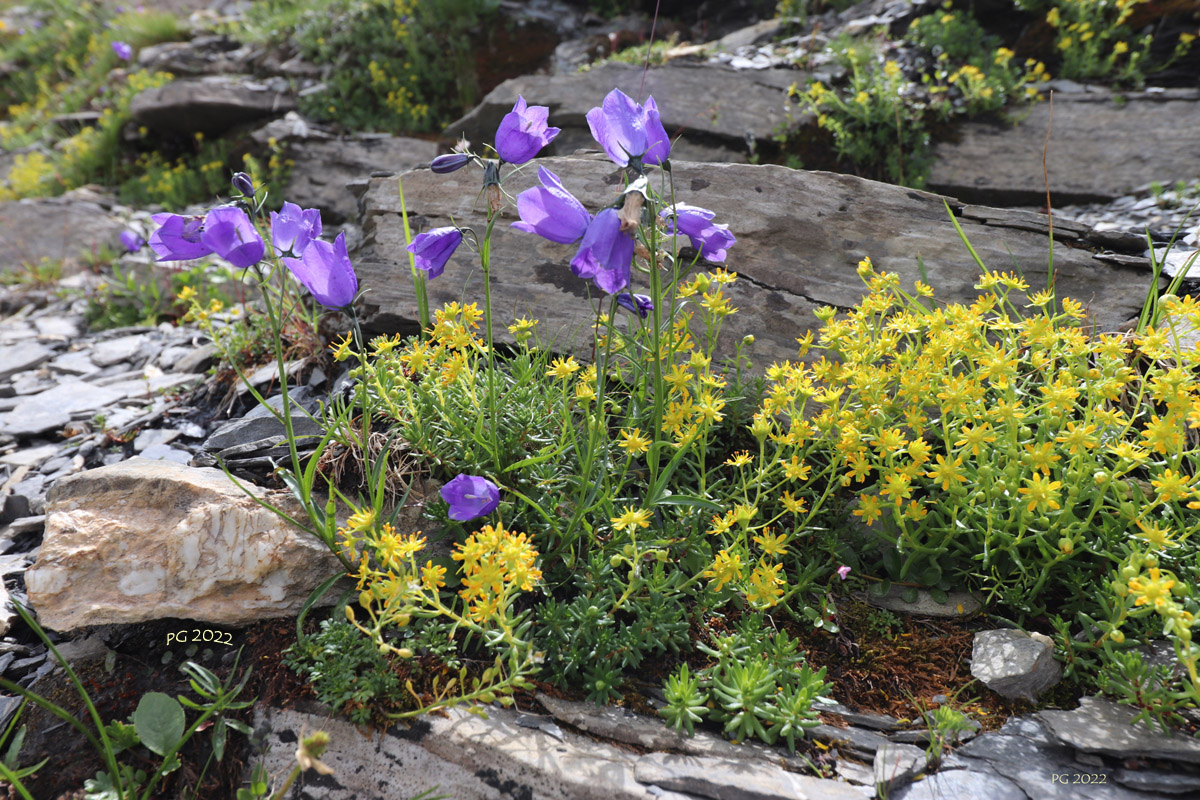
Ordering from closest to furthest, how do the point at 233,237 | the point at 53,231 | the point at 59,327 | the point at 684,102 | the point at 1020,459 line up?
the point at 233,237 → the point at 1020,459 → the point at 59,327 → the point at 684,102 → the point at 53,231

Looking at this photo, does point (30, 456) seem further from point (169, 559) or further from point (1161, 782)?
point (1161, 782)

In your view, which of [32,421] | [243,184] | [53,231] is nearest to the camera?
[243,184]

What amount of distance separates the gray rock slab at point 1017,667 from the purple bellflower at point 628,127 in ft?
6.64

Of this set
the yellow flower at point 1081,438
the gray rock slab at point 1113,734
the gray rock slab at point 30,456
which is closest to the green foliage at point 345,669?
the gray rock slab at point 1113,734

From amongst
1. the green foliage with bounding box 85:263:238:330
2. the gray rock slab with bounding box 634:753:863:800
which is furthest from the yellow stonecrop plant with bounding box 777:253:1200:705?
the green foliage with bounding box 85:263:238:330

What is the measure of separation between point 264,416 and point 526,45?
7924 millimetres

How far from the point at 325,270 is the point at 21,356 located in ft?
16.0

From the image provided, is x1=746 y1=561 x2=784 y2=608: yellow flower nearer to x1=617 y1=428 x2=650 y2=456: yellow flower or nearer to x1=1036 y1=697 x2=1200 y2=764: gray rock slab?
x1=617 y1=428 x2=650 y2=456: yellow flower

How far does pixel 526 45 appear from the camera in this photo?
9.55 m

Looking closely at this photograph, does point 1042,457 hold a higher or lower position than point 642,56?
lower

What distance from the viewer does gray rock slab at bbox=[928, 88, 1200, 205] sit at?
17.4 ft

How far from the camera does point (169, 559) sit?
2.47 m

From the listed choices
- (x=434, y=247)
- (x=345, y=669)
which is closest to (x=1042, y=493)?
(x=434, y=247)

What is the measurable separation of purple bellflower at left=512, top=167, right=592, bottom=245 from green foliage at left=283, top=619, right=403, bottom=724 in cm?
144
